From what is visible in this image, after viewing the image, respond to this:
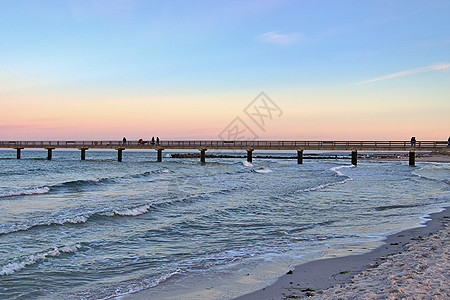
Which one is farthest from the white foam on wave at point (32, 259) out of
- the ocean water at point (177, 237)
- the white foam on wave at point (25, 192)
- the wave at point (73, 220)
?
the white foam on wave at point (25, 192)

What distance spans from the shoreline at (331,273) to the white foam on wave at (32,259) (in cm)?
463

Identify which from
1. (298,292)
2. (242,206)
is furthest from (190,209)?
(298,292)

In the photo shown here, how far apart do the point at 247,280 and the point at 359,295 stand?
2220 millimetres

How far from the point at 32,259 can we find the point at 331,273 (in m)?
6.16

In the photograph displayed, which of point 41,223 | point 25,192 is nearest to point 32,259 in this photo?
point 41,223

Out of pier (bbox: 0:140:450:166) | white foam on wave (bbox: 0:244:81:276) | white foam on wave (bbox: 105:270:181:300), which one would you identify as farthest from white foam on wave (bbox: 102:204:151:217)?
pier (bbox: 0:140:450:166)

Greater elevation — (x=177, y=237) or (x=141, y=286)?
(x=141, y=286)

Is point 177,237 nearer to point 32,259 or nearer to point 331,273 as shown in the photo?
point 32,259

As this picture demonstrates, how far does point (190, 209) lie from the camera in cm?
1655

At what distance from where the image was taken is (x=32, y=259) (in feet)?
28.5

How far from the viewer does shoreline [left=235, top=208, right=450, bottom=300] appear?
632 centimetres

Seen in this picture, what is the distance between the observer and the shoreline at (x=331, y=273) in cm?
632

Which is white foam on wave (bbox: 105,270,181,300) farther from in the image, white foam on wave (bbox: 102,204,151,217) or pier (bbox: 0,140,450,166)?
pier (bbox: 0,140,450,166)

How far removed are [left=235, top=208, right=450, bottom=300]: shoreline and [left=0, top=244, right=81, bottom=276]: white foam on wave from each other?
182 inches
